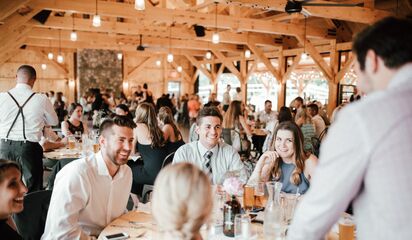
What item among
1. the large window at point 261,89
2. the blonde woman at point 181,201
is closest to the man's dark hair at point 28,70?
the blonde woman at point 181,201

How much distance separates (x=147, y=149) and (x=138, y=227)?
245 cm

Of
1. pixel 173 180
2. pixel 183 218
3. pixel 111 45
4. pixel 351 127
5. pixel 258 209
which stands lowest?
pixel 258 209

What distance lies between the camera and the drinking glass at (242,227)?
1.88 m

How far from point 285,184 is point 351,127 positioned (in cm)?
196

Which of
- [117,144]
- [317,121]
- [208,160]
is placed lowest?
[208,160]

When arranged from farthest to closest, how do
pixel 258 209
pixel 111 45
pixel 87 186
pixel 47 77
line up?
pixel 47 77 < pixel 111 45 < pixel 258 209 < pixel 87 186

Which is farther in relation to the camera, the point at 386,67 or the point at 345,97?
the point at 345,97

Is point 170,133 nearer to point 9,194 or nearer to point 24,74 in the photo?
point 24,74

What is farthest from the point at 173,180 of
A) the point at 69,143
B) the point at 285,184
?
the point at 69,143

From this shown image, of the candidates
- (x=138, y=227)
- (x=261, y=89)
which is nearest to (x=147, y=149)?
(x=138, y=227)

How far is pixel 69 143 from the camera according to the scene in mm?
5188

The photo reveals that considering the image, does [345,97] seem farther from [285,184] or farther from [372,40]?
[372,40]

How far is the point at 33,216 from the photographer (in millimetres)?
2299

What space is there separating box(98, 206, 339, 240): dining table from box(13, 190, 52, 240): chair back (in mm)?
451
